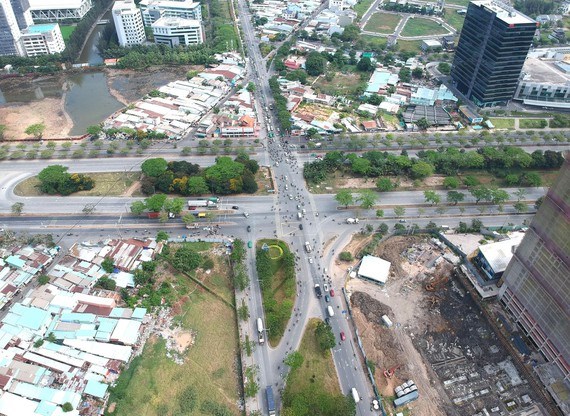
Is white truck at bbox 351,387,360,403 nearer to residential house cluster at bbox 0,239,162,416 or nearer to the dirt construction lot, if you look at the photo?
the dirt construction lot

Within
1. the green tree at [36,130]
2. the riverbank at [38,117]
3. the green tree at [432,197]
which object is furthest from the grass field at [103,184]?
the green tree at [432,197]

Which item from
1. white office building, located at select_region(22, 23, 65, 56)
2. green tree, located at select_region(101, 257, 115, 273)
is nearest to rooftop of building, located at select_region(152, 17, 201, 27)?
white office building, located at select_region(22, 23, 65, 56)

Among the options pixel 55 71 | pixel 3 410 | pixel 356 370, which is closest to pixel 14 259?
pixel 3 410

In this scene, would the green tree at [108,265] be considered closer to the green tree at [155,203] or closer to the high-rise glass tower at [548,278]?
the green tree at [155,203]

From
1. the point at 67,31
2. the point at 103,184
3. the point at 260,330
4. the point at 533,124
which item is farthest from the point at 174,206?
the point at 67,31

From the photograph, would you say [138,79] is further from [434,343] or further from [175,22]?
[434,343]

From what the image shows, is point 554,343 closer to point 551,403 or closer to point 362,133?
point 551,403
